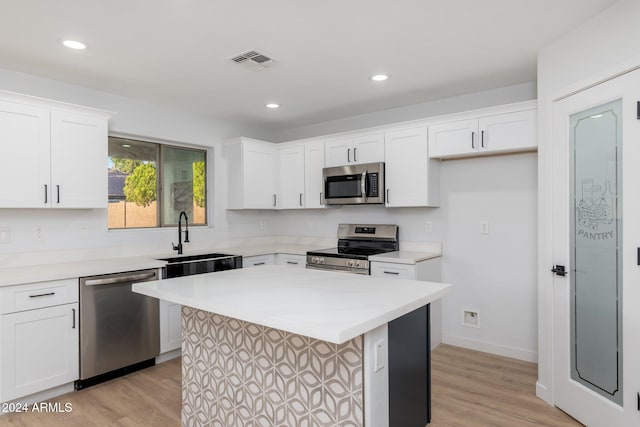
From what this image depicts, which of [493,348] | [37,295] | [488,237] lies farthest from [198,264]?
[493,348]

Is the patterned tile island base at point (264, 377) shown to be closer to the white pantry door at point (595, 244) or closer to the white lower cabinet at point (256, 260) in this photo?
the white pantry door at point (595, 244)

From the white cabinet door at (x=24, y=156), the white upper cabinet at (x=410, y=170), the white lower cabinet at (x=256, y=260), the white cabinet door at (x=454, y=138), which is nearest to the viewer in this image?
the white cabinet door at (x=24, y=156)

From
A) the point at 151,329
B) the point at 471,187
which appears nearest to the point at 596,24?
the point at 471,187

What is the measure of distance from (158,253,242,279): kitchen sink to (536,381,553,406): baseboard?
111 inches

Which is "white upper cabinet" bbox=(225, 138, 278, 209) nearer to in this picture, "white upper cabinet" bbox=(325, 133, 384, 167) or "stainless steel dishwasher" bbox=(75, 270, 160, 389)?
"white upper cabinet" bbox=(325, 133, 384, 167)

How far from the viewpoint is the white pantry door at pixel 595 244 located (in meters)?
2.14

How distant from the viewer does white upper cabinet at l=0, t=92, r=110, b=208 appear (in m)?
2.86

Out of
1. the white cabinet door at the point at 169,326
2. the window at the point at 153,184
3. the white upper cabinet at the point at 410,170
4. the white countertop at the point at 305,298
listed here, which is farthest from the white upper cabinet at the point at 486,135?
the white cabinet door at the point at 169,326

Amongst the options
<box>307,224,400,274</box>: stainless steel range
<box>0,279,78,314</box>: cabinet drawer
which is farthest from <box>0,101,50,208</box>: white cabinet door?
<box>307,224,400,274</box>: stainless steel range

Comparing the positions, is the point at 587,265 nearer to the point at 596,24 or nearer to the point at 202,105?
the point at 596,24

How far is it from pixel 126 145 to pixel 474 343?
3965 millimetres

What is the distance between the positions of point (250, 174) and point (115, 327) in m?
2.19

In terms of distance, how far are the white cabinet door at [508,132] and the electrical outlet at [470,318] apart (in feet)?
5.14

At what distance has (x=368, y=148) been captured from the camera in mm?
4145
